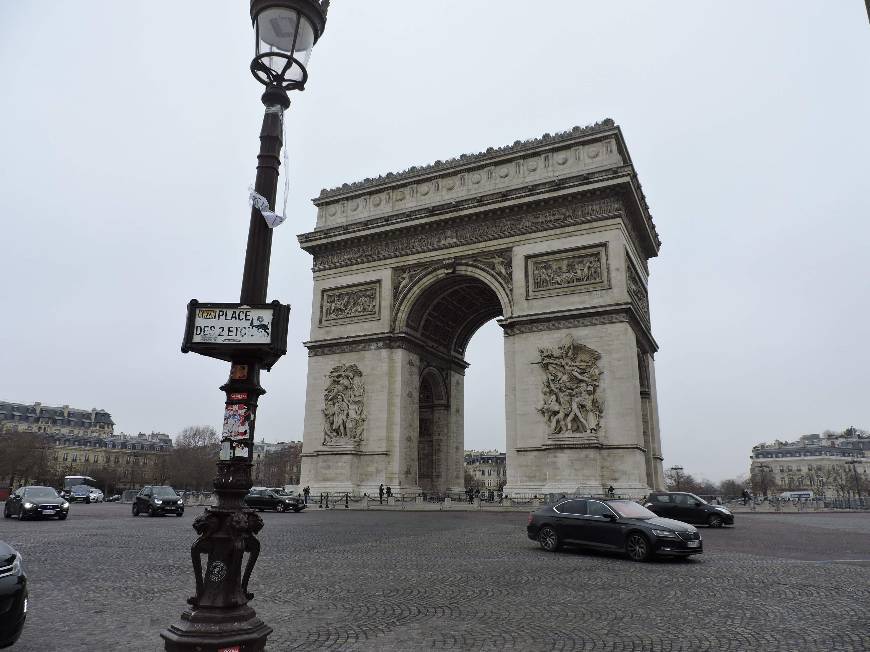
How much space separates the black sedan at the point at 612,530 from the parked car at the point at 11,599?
908 centimetres

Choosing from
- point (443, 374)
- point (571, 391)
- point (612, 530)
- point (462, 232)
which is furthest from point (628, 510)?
point (443, 374)

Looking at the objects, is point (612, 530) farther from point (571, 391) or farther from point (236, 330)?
point (571, 391)

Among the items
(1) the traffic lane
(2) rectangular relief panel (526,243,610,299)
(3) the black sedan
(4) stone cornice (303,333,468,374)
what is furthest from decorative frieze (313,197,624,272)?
(3) the black sedan

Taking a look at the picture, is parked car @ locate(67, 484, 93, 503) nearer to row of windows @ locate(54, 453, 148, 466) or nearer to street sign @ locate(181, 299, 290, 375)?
street sign @ locate(181, 299, 290, 375)

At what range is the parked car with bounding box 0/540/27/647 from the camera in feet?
14.0

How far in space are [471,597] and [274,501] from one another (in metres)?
21.1

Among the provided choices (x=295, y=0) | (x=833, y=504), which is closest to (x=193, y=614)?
(x=295, y=0)

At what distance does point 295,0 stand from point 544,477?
2290 centimetres

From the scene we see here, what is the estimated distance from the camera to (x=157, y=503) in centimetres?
2366

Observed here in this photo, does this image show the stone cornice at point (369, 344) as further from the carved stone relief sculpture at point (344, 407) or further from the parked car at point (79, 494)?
the parked car at point (79, 494)

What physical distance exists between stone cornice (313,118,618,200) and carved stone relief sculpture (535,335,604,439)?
9554 millimetres

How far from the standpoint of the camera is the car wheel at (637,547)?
415 inches

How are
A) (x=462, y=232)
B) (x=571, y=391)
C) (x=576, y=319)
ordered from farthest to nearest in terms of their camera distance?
(x=462, y=232)
(x=576, y=319)
(x=571, y=391)

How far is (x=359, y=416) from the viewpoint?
29.2 metres
